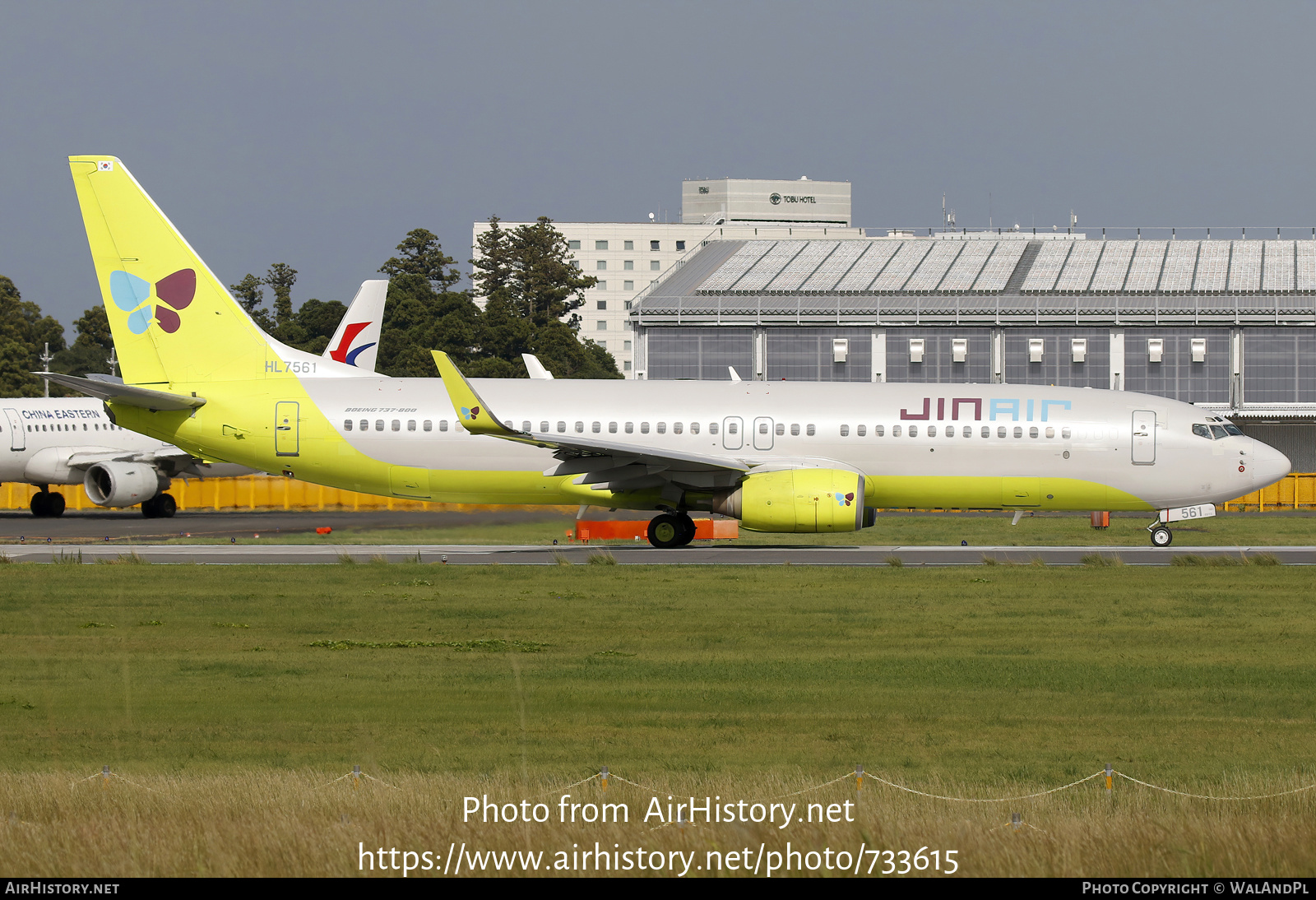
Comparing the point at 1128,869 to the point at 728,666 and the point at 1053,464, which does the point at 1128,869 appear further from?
the point at 1053,464

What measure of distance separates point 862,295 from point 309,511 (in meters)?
36.1

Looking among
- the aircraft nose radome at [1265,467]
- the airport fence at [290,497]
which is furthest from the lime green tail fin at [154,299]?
the airport fence at [290,497]

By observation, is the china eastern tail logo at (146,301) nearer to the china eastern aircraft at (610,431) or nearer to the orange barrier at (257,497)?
the china eastern aircraft at (610,431)

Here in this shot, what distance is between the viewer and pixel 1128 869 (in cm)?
850

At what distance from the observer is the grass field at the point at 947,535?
34438mm

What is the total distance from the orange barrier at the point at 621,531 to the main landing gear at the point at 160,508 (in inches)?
805

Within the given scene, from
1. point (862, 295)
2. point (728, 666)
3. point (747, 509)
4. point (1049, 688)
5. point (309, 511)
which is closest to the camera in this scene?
point (1049, 688)

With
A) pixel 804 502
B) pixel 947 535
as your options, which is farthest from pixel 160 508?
Result: pixel 804 502

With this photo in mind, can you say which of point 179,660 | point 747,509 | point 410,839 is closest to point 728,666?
point 179,660

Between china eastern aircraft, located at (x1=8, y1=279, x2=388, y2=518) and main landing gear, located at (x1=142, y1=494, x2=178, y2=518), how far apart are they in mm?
29

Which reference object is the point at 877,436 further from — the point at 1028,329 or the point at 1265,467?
the point at 1028,329

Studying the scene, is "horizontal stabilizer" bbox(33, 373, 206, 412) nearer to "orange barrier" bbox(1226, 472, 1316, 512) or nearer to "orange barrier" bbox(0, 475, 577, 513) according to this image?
"orange barrier" bbox(0, 475, 577, 513)

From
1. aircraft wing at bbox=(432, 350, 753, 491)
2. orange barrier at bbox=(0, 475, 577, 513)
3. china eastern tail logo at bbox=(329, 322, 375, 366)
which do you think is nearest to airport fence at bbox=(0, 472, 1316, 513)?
orange barrier at bbox=(0, 475, 577, 513)

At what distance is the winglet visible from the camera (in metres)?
29.7
